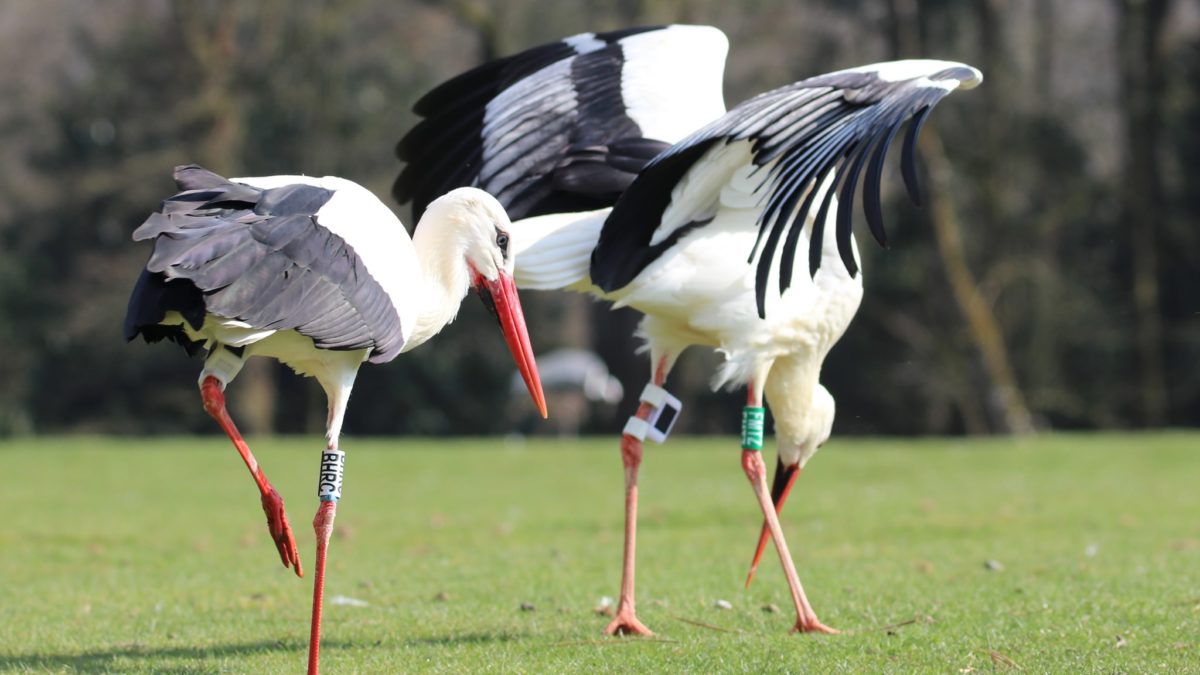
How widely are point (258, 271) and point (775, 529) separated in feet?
8.67

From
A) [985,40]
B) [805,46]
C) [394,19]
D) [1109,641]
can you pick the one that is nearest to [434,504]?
[1109,641]

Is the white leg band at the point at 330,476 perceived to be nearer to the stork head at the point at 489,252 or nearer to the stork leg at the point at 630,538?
the stork head at the point at 489,252

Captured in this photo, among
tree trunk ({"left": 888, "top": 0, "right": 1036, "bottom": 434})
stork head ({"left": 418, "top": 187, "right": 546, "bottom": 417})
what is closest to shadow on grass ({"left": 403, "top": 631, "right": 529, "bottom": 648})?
stork head ({"left": 418, "top": 187, "right": 546, "bottom": 417})

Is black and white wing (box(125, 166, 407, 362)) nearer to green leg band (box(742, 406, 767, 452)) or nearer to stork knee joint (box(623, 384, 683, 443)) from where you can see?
stork knee joint (box(623, 384, 683, 443))

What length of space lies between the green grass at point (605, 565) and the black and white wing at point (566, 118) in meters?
1.90

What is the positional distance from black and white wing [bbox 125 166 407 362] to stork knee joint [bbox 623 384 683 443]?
170 centimetres

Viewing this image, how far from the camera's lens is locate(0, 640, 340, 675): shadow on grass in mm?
5684

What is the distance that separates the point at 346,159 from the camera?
2909 centimetres

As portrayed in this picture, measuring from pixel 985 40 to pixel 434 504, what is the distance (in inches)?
591

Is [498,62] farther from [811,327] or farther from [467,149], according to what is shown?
[811,327]

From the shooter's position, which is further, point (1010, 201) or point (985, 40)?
point (1010, 201)

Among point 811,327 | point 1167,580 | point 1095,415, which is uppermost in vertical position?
point 811,327

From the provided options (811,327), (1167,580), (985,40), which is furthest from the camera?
(985,40)

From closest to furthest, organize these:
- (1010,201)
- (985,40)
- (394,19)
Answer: (985,40) < (1010,201) < (394,19)
